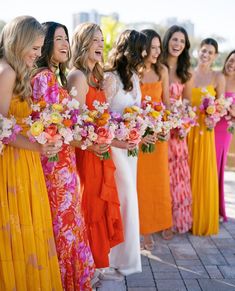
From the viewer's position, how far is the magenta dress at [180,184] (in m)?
5.17

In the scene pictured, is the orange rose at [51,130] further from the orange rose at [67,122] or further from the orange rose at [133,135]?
the orange rose at [133,135]

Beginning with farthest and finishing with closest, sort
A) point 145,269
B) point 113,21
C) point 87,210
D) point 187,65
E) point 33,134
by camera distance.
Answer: point 113,21, point 187,65, point 145,269, point 87,210, point 33,134

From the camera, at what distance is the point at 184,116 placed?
15.9ft

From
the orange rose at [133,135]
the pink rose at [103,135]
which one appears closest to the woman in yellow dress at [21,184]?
the pink rose at [103,135]

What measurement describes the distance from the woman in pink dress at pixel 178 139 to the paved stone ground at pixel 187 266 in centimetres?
31

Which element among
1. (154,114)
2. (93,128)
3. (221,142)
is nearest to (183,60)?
(221,142)

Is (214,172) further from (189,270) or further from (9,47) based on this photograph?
(9,47)

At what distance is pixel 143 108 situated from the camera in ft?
13.7

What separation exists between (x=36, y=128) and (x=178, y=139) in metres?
2.66

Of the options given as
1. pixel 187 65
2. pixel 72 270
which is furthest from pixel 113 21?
pixel 72 270

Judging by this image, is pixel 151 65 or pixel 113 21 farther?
pixel 113 21

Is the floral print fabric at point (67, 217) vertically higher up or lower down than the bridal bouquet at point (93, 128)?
lower down

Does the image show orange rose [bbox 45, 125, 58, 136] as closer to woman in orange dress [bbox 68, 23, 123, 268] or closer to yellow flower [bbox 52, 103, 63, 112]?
yellow flower [bbox 52, 103, 63, 112]

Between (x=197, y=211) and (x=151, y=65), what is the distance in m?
1.92
